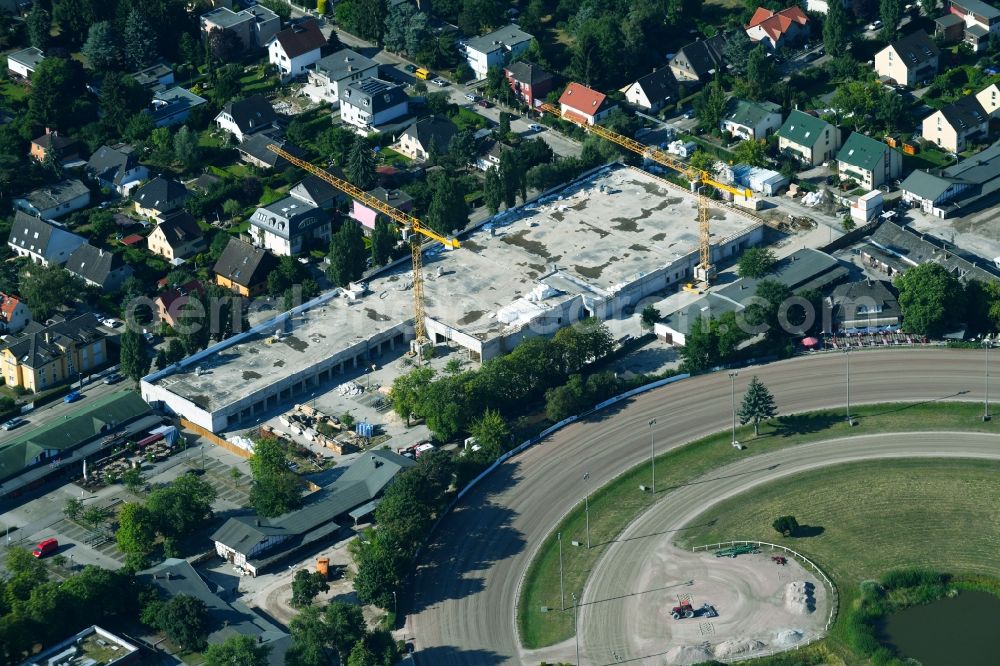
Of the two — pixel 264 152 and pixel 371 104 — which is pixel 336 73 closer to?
pixel 371 104

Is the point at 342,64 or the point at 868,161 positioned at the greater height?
the point at 342,64

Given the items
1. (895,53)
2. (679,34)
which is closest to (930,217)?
(895,53)

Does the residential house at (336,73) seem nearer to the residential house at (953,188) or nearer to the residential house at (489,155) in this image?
the residential house at (489,155)

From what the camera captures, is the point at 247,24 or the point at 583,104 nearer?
the point at 583,104

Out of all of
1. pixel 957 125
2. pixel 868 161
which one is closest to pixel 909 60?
pixel 957 125

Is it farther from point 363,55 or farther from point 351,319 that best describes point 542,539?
point 363,55

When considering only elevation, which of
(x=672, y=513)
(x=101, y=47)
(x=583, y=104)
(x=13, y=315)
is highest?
(x=101, y=47)

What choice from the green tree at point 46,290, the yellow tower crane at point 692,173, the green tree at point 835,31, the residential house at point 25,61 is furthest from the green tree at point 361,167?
the green tree at point 835,31
